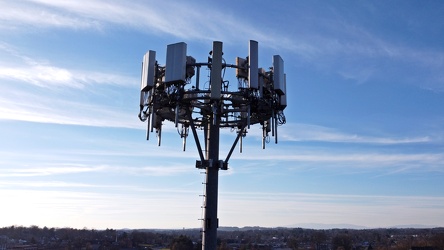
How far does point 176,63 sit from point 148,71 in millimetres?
1465

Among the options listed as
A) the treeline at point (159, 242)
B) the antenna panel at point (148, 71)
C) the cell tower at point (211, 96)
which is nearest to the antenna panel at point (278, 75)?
the cell tower at point (211, 96)

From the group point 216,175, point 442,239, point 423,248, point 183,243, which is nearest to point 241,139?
point 216,175

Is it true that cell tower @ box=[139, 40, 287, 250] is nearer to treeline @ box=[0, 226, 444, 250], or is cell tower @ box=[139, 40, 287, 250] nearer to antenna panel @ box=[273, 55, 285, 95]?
antenna panel @ box=[273, 55, 285, 95]

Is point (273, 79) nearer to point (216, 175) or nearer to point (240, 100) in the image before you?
point (240, 100)

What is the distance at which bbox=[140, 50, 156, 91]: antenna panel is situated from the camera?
18.3 metres

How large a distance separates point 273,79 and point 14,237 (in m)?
171

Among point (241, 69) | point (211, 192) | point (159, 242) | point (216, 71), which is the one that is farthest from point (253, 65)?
point (159, 242)

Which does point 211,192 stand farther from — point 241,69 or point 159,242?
point 159,242

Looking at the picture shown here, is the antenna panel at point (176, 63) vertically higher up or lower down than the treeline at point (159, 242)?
higher up

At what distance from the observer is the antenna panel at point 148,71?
60.0ft

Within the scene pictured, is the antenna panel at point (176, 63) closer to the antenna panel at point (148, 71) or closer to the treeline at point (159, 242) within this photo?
the antenna panel at point (148, 71)

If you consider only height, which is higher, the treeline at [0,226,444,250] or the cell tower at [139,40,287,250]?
the cell tower at [139,40,287,250]

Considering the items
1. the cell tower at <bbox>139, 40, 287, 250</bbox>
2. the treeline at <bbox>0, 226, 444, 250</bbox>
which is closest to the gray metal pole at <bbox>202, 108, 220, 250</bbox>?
the cell tower at <bbox>139, 40, 287, 250</bbox>

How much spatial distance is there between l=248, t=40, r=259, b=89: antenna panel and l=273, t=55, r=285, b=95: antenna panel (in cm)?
120
